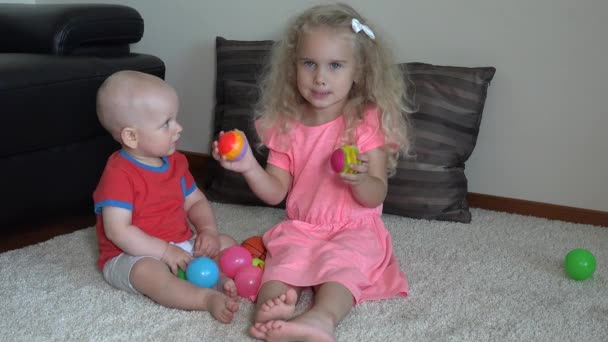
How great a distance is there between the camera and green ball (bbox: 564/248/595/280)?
5.12ft

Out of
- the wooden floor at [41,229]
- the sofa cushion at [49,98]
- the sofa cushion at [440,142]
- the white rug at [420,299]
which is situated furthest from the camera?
the sofa cushion at [440,142]

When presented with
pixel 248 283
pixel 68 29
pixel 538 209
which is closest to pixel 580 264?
pixel 538 209

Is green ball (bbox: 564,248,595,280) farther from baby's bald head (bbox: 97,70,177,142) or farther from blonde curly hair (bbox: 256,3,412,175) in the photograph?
baby's bald head (bbox: 97,70,177,142)

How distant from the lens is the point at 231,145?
4.55 feet

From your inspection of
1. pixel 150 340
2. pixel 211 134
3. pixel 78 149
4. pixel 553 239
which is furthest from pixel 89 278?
pixel 553 239

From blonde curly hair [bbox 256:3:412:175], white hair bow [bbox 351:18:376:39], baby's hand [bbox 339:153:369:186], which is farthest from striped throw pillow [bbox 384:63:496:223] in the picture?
baby's hand [bbox 339:153:369:186]

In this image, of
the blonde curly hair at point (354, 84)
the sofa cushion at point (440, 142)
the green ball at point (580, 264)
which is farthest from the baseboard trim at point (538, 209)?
the blonde curly hair at point (354, 84)

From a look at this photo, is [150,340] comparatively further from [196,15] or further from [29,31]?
[196,15]

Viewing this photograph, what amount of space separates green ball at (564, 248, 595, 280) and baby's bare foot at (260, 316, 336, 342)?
2.22 ft

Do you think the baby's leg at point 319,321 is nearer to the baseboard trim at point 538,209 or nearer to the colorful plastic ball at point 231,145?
the colorful plastic ball at point 231,145

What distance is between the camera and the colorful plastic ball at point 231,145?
1388 millimetres

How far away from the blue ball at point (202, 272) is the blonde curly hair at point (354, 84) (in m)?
0.37

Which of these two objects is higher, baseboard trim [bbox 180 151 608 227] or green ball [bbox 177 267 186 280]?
green ball [bbox 177 267 186 280]

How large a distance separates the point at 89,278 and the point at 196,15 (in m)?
1.22
